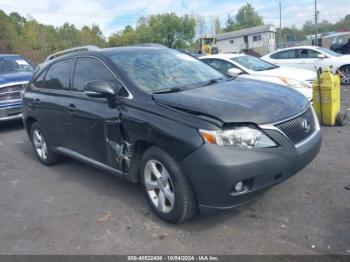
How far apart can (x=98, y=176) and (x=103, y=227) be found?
5.21 ft

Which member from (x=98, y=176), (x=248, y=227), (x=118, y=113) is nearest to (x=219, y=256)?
(x=248, y=227)

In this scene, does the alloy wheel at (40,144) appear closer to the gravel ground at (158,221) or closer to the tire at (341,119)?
the gravel ground at (158,221)

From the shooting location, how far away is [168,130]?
347 centimetres

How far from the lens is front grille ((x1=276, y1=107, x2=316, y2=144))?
3509 mm

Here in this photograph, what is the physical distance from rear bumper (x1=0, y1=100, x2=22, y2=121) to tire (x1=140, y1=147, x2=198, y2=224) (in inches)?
240

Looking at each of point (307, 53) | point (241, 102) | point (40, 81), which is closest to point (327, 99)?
point (241, 102)

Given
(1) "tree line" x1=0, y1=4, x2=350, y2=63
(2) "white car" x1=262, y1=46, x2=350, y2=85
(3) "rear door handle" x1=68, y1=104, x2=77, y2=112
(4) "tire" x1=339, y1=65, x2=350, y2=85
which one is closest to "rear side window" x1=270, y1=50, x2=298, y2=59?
(2) "white car" x1=262, y1=46, x2=350, y2=85

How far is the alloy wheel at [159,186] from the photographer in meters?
3.68

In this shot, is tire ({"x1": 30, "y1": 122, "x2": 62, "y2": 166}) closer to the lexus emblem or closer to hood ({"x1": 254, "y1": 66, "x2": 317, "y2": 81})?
the lexus emblem

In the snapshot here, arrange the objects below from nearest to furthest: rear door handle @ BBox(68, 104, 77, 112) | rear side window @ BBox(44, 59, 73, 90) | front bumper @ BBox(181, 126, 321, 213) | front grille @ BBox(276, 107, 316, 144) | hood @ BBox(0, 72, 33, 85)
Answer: front bumper @ BBox(181, 126, 321, 213) < front grille @ BBox(276, 107, 316, 144) < rear door handle @ BBox(68, 104, 77, 112) < rear side window @ BBox(44, 59, 73, 90) < hood @ BBox(0, 72, 33, 85)

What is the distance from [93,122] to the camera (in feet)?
14.5

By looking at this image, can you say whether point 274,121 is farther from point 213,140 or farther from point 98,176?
point 98,176

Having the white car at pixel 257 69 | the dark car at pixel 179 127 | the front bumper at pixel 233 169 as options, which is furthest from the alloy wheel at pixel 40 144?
the white car at pixel 257 69

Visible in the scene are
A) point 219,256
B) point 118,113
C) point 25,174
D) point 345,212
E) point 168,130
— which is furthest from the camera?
point 25,174
